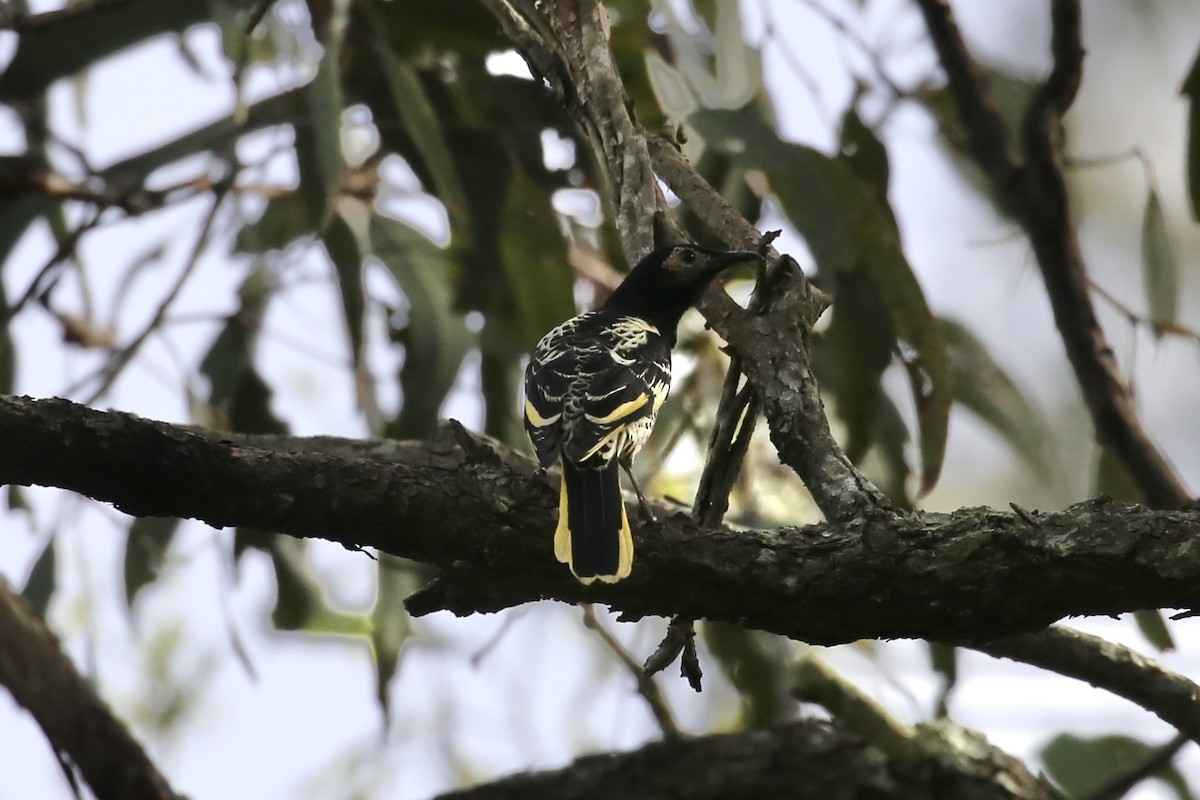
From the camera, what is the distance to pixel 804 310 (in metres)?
2.84

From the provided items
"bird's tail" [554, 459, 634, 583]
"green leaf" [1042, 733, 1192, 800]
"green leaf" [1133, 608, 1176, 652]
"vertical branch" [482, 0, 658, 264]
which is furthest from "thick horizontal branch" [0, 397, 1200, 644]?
"green leaf" [1042, 733, 1192, 800]

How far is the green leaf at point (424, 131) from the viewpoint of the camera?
452 centimetres

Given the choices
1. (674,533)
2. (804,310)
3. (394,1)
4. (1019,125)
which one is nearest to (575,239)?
(394,1)

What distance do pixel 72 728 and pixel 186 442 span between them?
2.38 m

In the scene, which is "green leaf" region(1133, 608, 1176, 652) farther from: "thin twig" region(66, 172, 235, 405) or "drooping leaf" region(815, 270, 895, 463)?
"thin twig" region(66, 172, 235, 405)

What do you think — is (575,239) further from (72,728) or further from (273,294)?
(72,728)

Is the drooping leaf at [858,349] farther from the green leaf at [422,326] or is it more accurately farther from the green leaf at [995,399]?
the green leaf at [422,326]

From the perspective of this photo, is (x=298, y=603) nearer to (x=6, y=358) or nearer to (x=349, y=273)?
(x=349, y=273)

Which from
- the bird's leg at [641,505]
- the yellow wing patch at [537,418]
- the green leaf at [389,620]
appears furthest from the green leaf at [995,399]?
the yellow wing patch at [537,418]

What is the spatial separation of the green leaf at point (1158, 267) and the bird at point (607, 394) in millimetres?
1657

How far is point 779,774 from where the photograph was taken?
3857 millimetres

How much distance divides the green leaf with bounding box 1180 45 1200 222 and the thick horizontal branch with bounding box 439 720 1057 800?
199 cm

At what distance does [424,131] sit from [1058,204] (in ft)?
7.62

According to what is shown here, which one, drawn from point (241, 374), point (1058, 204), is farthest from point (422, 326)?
point (1058, 204)
